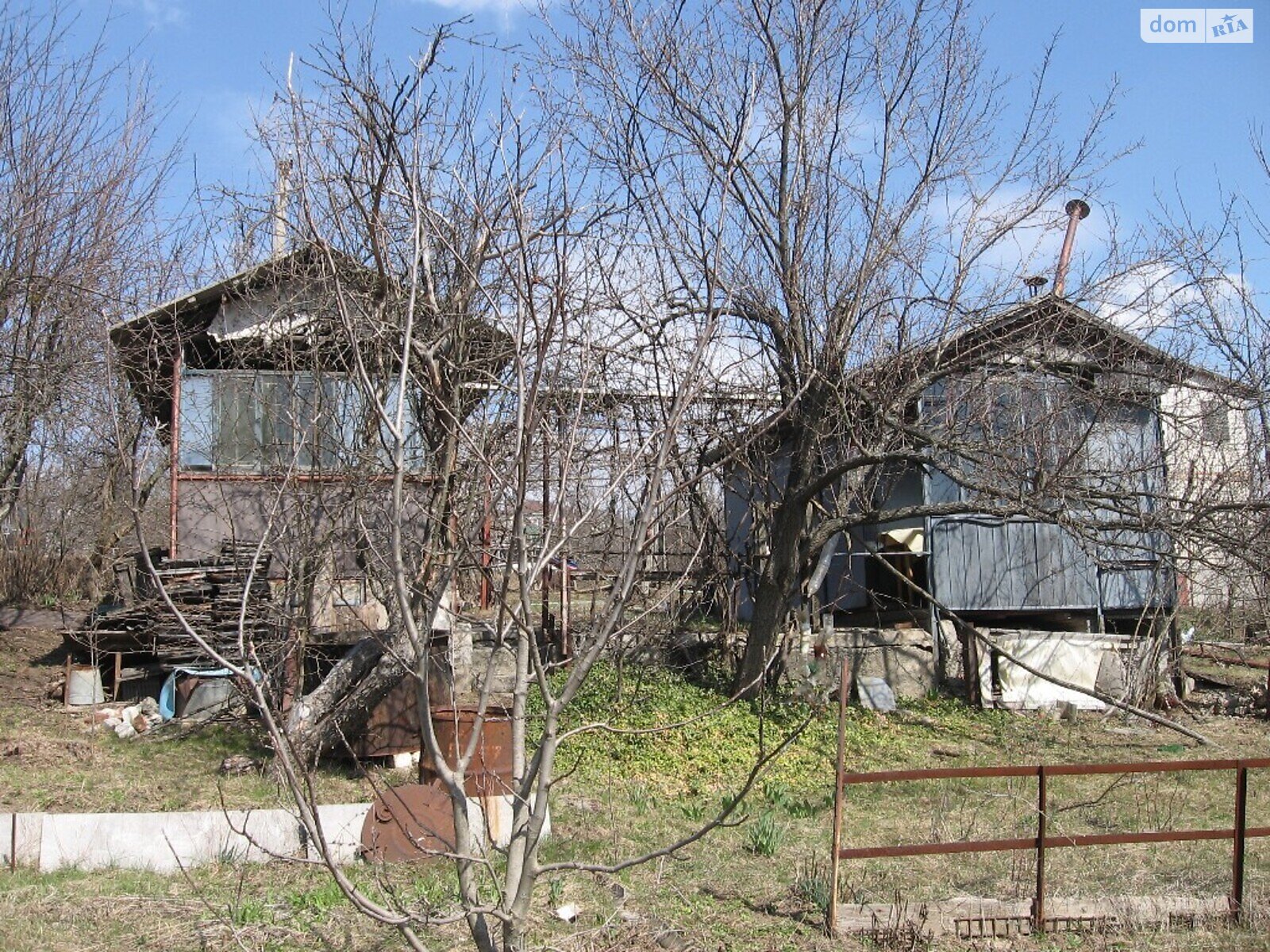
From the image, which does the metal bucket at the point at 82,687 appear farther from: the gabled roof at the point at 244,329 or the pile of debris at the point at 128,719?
the gabled roof at the point at 244,329

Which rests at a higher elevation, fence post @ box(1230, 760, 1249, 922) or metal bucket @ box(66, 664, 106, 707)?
fence post @ box(1230, 760, 1249, 922)

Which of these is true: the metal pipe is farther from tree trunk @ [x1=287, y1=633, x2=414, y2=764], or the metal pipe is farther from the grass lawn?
tree trunk @ [x1=287, y1=633, x2=414, y2=764]

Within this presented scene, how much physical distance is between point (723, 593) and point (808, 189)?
5015 mm

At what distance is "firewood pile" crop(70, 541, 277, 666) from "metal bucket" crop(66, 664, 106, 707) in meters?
0.31

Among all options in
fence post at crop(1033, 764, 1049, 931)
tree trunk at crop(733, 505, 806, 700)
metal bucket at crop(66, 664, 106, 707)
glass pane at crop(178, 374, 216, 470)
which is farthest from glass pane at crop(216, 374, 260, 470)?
fence post at crop(1033, 764, 1049, 931)

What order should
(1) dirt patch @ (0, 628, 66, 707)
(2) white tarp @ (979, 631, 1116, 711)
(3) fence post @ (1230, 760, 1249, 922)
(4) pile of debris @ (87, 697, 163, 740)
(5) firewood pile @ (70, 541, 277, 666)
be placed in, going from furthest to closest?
(2) white tarp @ (979, 631, 1116, 711), (1) dirt patch @ (0, 628, 66, 707), (5) firewood pile @ (70, 541, 277, 666), (4) pile of debris @ (87, 697, 163, 740), (3) fence post @ (1230, 760, 1249, 922)

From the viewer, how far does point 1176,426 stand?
11.4 meters

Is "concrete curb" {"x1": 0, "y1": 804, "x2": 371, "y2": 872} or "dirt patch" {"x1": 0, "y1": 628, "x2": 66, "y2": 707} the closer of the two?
"concrete curb" {"x1": 0, "y1": 804, "x2": 371, "y2": 872}

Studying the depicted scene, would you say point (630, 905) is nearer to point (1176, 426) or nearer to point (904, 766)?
point (904, 766)

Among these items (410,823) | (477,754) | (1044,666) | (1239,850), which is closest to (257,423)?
(477,754)

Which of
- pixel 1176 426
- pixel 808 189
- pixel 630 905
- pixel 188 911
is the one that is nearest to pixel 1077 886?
pixel 630 905

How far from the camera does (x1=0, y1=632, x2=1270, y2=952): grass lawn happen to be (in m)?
6.00

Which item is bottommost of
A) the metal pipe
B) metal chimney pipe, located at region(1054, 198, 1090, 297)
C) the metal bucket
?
the metal bucket

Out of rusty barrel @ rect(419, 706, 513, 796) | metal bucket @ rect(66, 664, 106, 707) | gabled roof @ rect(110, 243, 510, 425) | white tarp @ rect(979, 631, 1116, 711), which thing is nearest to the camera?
rusty barrel @ rect(419, 706, 513, 796)
